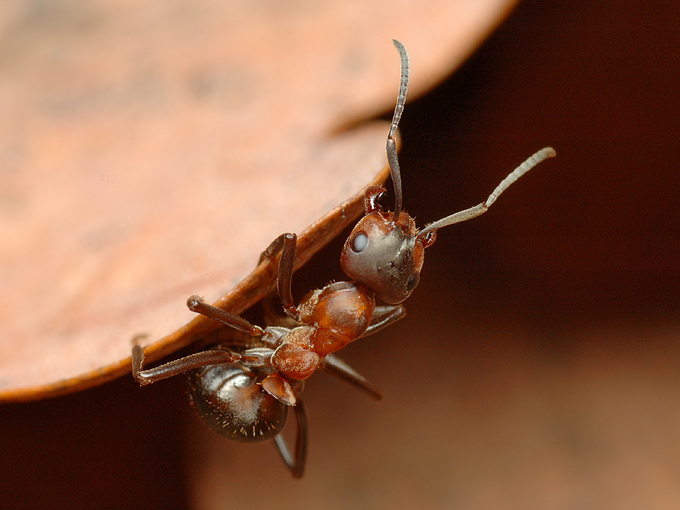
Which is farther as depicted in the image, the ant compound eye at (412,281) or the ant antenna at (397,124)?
the ant compound eye at (412,281)

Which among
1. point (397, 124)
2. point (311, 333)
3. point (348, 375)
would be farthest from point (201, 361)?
point (397, 124)

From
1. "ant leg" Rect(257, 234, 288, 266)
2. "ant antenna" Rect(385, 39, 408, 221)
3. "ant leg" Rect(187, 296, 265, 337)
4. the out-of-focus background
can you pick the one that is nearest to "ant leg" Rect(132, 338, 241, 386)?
"ant leg" Rect(187, 296, 265, 337)

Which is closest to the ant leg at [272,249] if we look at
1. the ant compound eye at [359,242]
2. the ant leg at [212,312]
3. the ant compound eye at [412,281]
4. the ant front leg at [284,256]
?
the ant front leg at [284,256]

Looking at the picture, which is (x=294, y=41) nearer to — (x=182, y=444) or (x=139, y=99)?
(x=139, y=99)

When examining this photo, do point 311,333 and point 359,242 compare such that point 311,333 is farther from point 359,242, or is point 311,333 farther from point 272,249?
point 272,249

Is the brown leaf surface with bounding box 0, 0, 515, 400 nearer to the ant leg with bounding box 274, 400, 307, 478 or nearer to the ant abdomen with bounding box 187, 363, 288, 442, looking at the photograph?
the ant abdomen with bounding box 187, 363, 288, 442

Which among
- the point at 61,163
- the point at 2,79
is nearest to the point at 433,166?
the point at 61,163

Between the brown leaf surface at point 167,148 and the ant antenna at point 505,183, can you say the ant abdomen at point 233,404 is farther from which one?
the ant antenna at point 505,183

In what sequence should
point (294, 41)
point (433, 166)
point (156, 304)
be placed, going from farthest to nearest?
point (433, 166) < point (294, 41) < point (156, 304)
